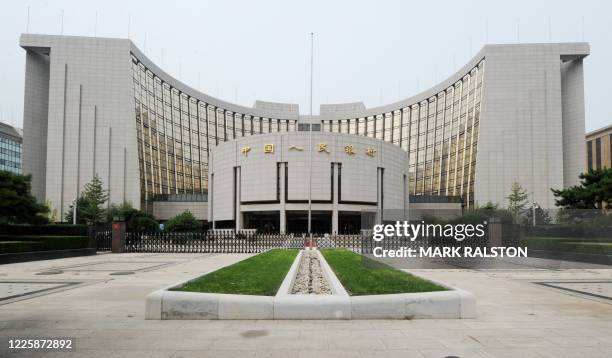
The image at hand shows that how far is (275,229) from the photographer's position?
73750mm

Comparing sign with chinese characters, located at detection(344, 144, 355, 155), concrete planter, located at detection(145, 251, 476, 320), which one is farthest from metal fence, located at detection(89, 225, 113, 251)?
sign with chinese characters, located at detection(344, 144, 355, 155)

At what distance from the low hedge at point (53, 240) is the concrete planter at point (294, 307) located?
2290 centimetres

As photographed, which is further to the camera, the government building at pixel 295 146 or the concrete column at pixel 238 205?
the concrete column at pixel 238 205

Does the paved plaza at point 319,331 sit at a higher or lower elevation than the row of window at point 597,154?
lower

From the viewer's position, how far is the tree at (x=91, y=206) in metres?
59.9

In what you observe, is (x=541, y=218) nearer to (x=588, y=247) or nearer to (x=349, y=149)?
(x=588, y=247)

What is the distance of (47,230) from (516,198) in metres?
56.6

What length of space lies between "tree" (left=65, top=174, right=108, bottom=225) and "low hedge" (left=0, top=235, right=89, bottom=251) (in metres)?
30.0

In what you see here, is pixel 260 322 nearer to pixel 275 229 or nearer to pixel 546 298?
pixel 546 298

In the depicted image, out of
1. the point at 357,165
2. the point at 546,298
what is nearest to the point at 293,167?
the point at 357,165

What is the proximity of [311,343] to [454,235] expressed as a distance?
49.7 ft

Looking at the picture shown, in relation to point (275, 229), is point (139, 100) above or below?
above

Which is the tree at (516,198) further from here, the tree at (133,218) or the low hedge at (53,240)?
the low hedge at (53,240)

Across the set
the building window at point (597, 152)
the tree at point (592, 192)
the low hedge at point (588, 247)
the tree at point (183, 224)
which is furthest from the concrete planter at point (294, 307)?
the building window at point (597, 152)
